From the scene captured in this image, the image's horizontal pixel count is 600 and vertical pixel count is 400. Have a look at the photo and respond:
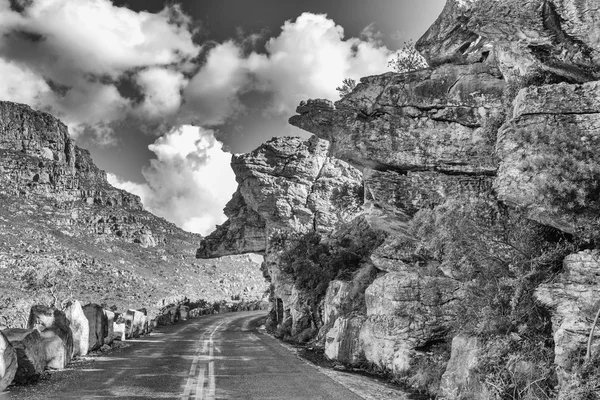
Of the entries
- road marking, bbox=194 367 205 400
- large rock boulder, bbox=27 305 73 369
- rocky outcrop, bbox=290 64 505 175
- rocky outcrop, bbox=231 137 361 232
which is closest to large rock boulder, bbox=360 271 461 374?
rocky outcrop, bbox=290 64 505 175

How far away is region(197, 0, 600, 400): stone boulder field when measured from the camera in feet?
28.3

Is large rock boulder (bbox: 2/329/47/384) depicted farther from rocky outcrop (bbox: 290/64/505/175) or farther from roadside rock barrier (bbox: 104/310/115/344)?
rocky outcrop (bbox: 290/64/505/175)

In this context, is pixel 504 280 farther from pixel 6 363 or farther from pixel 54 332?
pixel 54 332

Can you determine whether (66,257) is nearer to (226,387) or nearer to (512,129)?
(226,387)

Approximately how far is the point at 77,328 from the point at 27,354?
5.60m

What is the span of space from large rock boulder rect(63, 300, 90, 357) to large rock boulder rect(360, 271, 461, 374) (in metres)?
9.94

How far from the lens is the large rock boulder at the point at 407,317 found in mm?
13250

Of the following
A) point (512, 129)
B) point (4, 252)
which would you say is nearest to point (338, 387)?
point (512, 129)

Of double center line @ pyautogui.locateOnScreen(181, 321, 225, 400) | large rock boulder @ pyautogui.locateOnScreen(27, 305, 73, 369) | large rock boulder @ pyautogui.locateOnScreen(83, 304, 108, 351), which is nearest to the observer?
double center line @ pyautogui.locateOnScreen(181, 321, 225, 400)

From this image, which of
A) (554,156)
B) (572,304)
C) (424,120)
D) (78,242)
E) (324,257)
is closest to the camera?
(572,304)

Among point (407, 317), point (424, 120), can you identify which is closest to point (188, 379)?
point (407, 317)

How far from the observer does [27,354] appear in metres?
11.1

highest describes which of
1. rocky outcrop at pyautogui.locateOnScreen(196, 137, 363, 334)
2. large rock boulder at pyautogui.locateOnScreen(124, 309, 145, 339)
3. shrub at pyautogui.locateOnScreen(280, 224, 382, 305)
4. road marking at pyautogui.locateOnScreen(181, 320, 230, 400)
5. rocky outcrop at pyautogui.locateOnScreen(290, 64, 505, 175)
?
rocky outcrop at pyautogui.locateOnScreen(196, 137, 363, 334)

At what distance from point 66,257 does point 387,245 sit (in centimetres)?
5982
